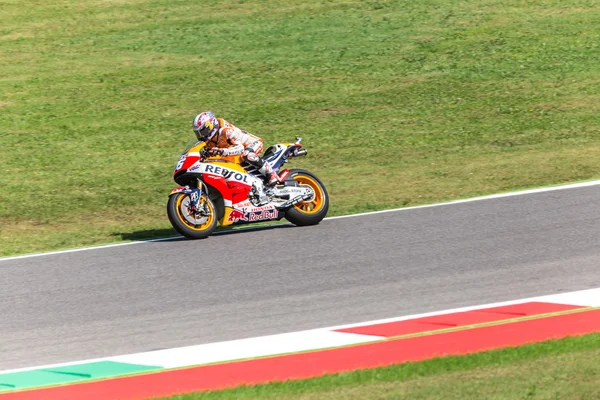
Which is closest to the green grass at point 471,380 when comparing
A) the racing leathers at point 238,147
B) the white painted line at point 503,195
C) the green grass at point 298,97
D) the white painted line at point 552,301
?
the white painted line at point 552,301

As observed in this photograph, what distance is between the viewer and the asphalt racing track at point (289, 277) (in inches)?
375

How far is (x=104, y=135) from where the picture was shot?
20141 millimetres

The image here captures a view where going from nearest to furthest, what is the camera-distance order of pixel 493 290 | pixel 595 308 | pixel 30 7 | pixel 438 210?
pixel 595 308
pixel 493 290
pixel 438 210
pixel 30 7

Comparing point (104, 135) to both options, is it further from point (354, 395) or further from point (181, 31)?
point (354, 395)

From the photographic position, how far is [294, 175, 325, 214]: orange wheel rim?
45.6 feet

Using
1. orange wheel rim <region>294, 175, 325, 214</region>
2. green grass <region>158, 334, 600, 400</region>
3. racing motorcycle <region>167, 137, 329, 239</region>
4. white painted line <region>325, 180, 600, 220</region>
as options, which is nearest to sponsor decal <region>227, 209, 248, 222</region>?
racing motorcycle <region>167, 137, 329, 239</region>

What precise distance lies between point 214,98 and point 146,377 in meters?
14.3

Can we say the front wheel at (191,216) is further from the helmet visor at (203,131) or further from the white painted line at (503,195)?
the white painted line at (503,195)

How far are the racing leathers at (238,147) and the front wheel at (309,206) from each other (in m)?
0.37

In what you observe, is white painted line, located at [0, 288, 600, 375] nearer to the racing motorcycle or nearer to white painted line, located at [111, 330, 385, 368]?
white painted line, located at [111, 330, 385, 368]

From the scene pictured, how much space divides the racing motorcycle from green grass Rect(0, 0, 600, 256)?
1.05 meters

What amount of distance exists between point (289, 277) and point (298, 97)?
1130cm

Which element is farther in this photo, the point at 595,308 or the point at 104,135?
the point at 104,135

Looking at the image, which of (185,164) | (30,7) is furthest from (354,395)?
(30,7)
